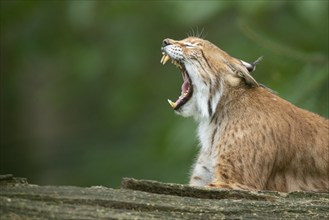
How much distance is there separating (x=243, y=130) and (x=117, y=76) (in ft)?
33.9

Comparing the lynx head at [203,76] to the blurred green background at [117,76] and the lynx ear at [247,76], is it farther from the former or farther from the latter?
the blurred green background at [117,76]

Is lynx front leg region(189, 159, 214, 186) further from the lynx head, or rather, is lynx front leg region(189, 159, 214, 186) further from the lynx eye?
the lynx eye

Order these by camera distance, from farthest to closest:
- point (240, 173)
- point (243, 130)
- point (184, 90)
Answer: point (184, 90) → point (243, 130) → point (240, 173)

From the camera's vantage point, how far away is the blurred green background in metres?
14.3

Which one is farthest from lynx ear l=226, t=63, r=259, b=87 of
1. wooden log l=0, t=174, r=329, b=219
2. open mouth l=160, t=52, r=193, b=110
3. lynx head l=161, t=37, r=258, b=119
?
wooden log l=0, t=174, r=329, b=219

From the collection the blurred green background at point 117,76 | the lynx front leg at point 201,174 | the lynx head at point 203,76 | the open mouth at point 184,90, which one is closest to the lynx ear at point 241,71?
the lynx head at point 203,76

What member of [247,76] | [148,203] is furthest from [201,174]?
[148,203]

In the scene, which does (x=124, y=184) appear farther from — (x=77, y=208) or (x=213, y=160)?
(x=213, y=160)

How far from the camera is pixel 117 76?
20.4 meters

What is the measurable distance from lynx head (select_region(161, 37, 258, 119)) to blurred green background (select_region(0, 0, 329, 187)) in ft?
6.14

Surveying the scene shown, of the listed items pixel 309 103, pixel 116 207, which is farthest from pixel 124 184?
pixel 309 103

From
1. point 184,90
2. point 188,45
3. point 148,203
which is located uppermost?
point 188,45

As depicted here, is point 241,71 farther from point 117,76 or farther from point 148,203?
point 117,76

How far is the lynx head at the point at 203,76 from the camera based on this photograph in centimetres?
1048
